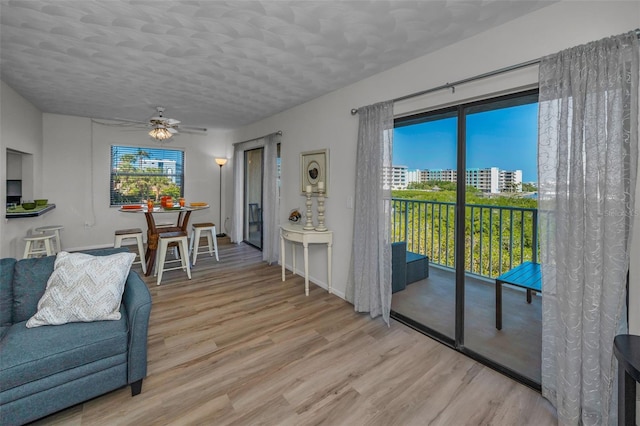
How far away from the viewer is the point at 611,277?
146 centimetres

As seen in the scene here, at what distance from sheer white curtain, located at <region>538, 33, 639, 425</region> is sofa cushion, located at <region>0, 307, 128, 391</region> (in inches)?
105

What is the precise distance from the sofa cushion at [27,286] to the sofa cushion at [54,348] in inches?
5.6

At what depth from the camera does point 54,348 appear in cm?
151

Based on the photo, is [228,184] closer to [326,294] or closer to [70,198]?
[70,198]

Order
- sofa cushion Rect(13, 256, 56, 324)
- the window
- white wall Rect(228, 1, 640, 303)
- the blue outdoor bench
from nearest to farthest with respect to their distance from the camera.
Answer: white wall Rect(228, 1, 640, 303)
sofa cushion Rect(13, 256, 56, 324)
the blue outdoor bench
the window

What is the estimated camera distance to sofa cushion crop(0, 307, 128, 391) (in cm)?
140

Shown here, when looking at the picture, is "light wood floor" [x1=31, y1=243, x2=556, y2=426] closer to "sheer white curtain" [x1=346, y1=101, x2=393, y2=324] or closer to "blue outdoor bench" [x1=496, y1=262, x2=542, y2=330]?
"sheer white curtain" [x1=346, y1=101, x2=393, y2=324]

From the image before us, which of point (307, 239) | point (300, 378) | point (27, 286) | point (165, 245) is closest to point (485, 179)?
point (307, 239)

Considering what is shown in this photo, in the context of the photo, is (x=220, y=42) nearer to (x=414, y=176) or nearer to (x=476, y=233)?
(x=414, y=176)

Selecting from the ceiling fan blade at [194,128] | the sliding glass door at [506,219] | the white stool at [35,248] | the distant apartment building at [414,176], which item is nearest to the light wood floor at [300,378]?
the sliding glass door at [506,219]

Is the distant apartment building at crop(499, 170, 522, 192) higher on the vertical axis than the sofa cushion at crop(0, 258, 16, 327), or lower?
higher

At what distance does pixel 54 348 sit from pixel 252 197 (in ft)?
15.3

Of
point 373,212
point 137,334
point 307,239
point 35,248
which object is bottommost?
point 137,334

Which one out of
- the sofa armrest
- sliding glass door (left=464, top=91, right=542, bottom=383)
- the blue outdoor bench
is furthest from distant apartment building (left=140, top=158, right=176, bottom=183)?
the blue outdoor bench
